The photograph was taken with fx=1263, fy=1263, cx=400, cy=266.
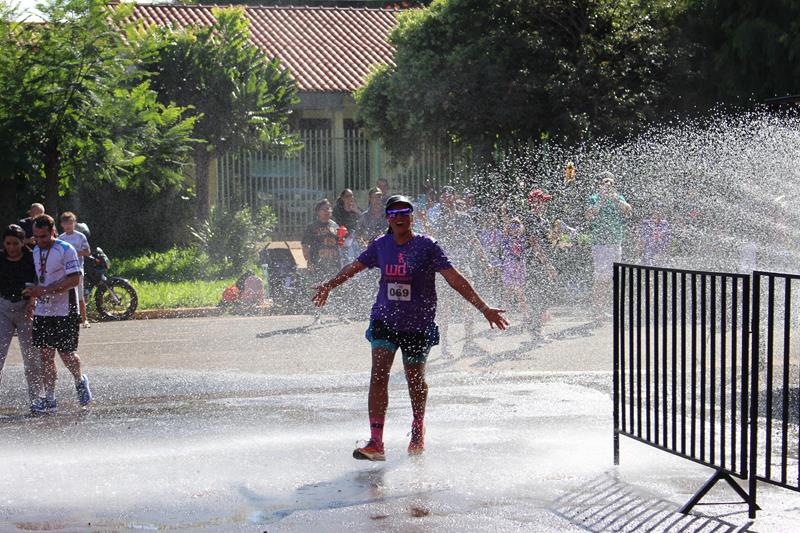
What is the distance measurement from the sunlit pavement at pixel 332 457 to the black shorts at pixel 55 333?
55 cm

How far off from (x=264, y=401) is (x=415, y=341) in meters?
2.73

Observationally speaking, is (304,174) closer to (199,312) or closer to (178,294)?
(178,294)

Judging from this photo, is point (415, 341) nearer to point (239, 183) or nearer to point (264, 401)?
point (264, 401)

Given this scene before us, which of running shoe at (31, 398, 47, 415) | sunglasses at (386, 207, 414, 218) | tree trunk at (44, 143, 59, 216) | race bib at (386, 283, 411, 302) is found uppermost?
tree trunk at (44, 143, 59, 216)

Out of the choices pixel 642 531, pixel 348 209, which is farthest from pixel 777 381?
pixel 348 209

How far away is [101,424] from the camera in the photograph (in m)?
9.57

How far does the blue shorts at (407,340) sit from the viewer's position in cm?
824

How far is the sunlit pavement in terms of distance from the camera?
6.52 m

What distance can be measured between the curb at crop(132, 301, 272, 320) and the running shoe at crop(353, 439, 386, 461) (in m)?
11.3

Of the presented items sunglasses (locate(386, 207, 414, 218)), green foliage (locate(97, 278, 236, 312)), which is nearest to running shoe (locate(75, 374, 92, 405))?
sunglasses (locate(386, 207, 414, 218))

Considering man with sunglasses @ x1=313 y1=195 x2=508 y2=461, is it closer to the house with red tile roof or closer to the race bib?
the race bib

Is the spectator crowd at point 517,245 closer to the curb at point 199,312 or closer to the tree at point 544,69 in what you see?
the curb at point 199,312

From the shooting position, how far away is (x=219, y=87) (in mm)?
27188

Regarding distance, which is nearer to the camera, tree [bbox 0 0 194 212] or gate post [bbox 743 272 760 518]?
gate post [bbox 743 272 760 518]
